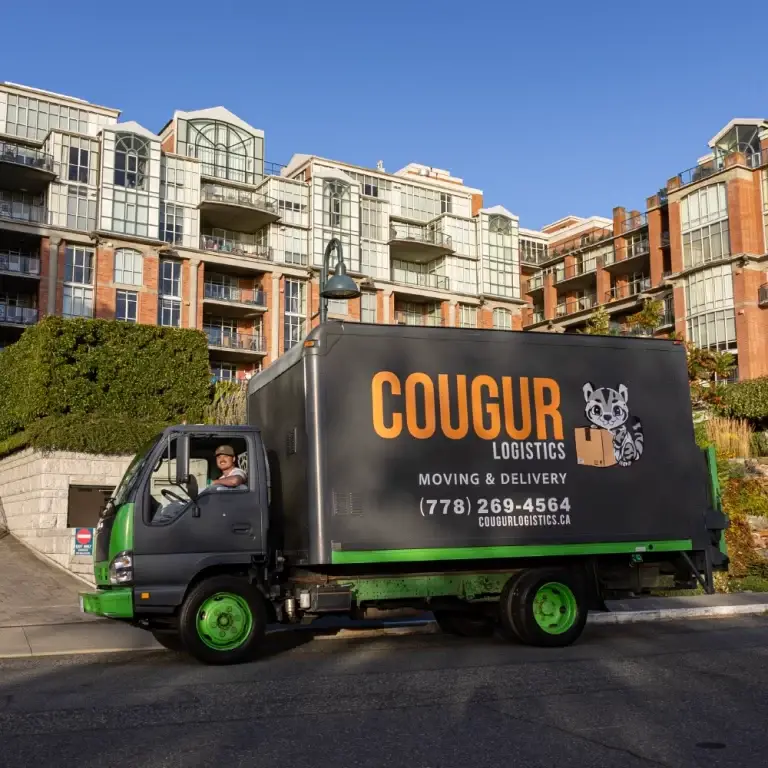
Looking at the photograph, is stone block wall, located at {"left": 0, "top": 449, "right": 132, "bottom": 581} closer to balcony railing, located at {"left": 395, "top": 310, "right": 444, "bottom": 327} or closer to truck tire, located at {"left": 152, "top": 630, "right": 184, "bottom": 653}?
truck tire, located at {"left": 152, "top": 630, "right": 184, "bottom": 653}

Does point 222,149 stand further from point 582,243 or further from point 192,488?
point 192,488

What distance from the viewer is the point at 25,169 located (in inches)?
2099

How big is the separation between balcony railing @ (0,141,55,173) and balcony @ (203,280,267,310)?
12.3m

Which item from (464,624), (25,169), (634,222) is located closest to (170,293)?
(25,169)

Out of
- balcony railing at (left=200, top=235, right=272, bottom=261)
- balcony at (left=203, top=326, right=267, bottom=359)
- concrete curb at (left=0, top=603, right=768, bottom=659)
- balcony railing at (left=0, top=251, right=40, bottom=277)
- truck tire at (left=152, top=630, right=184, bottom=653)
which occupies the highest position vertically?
balcony railing at (left=200, top=235, right=272, bottom=261)

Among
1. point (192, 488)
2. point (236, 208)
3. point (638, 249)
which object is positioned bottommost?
point (192, 488)

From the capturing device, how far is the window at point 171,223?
57844 mm

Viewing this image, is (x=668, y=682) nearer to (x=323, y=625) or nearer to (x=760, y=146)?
(x=323, y=625)

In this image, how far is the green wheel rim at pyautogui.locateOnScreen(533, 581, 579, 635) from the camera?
10.6 m

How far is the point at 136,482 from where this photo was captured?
9.76 metres

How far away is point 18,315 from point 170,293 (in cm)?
928

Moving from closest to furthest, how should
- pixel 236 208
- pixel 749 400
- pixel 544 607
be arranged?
pixel 544 607 → pixel 749 400 → pixel 236 208

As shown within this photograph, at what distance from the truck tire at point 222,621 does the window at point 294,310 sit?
5239 cm

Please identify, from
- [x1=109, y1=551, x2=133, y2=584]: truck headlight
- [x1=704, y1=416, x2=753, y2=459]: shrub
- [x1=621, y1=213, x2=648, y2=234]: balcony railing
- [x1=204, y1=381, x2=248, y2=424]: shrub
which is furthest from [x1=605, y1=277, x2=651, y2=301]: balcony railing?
[x1=109, y1=551, x2=133, y2=584]: truck headlight
